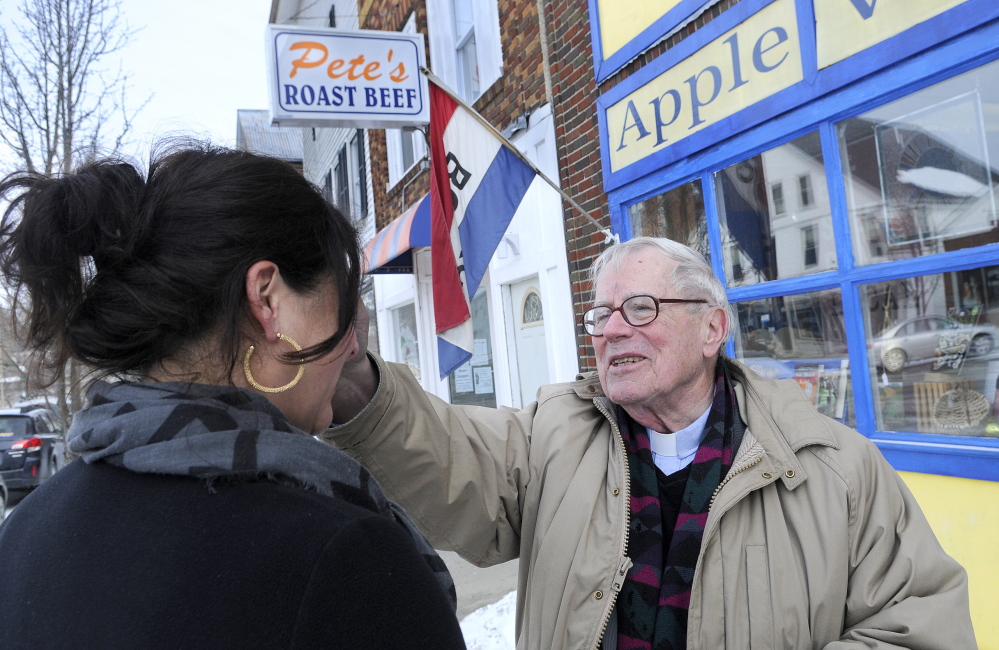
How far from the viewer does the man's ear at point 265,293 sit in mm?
1015

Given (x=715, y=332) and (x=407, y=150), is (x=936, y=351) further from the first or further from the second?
(x=407, y=150)

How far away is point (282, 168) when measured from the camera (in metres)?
1.11

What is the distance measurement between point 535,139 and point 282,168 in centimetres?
509

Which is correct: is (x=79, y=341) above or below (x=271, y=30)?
below

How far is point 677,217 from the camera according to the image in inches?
186

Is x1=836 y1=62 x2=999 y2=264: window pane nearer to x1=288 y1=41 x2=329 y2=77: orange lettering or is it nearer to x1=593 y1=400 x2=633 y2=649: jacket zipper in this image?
x1=593 y1=400 x2=633 y2=649: jacket zipper

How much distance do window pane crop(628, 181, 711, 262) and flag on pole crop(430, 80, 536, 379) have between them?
3.15 feet

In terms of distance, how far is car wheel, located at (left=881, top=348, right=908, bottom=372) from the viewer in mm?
3410

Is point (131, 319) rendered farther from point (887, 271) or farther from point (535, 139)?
point (535, 139)

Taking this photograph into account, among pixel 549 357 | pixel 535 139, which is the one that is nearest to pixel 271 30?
pixel 535 139

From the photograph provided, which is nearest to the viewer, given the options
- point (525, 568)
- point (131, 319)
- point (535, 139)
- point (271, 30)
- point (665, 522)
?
point (131, 319)

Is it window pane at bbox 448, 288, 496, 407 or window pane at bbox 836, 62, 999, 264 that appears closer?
window pane at bbox 836, 62, 999, 264

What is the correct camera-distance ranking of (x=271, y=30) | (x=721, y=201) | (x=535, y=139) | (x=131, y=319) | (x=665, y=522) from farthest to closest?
(x=535, y=139) < (x=271, y=30) < (x=721, y=201) < (x=665, y=522) < (x=131, y=319)

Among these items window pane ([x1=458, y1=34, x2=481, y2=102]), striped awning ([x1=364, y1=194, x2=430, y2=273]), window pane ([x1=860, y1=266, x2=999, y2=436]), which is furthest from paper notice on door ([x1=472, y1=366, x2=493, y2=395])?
window pane ([x1=860, y1=266, x2=999, y2=436])
